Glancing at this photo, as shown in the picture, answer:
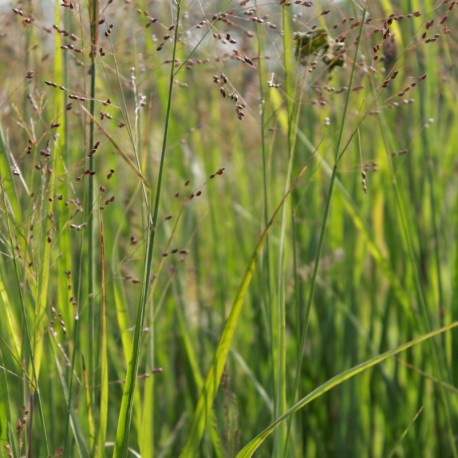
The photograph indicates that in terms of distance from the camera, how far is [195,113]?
2014 millimetres

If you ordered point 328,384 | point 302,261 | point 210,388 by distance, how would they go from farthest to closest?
point 302,261 < point 210,388 < point 328,384

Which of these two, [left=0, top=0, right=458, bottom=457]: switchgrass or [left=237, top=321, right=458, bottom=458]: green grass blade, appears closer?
[left=237, top=321, right=458, bottom=458]: green grass blade

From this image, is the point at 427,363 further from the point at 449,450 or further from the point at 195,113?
the point at 195,113

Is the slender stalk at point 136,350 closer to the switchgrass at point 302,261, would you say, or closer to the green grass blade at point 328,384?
the green grass blade at point 328,384

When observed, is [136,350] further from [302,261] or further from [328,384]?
[302,261]

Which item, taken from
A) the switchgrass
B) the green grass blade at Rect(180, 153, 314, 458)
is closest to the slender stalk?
the green grass blade at Rect(180, 153, 314, 458)

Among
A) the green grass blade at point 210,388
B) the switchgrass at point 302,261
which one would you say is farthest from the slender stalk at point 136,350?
the switchgrass at point 302,261

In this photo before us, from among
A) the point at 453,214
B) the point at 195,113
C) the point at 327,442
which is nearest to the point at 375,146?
the point at 453,214

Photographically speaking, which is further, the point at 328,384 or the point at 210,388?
the point at 210,388

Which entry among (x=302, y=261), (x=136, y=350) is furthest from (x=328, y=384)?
A: (x=302, y=261)

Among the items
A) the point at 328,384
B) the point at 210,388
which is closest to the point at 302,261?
the point at 210,388

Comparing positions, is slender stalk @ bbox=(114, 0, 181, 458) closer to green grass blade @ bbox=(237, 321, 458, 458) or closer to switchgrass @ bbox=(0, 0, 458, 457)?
green grass blade @ bbox=(237, 321, 458, 458)

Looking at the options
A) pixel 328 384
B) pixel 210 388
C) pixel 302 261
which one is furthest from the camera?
pixel 302 261

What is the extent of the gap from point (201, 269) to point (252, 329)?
0.25 meters
